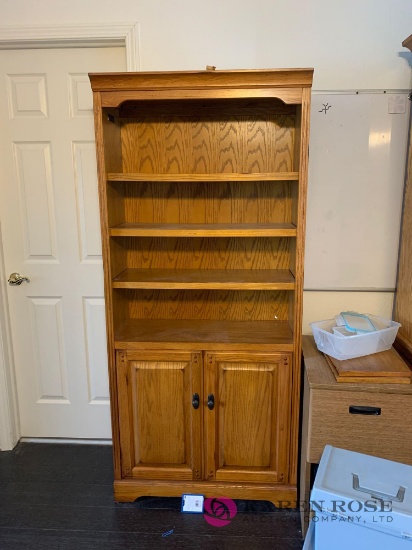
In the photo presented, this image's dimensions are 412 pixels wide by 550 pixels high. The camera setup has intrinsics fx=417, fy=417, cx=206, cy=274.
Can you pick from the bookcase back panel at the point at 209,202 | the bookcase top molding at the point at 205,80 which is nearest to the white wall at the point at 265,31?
the bookcase top molding at the point at 205,80

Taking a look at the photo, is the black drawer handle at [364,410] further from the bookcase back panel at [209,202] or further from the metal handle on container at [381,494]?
the bookcase back panel at [209,202]

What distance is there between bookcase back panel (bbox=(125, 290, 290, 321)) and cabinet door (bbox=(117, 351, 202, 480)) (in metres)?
0.34

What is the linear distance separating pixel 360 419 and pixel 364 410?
42 mm

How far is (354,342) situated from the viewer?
5.74ft

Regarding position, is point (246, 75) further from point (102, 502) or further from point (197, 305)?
point (102, 502)

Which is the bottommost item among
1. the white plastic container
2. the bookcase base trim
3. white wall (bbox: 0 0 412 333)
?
the bookcase base trim

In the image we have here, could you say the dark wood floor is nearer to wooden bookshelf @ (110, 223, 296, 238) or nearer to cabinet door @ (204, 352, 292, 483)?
cabinet door @ (204, 352, 292, 483)

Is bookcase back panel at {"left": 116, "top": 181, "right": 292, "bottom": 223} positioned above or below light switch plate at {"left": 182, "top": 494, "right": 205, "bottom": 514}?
above

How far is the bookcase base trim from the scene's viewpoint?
6.34ft

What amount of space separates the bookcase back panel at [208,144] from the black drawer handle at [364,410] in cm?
110

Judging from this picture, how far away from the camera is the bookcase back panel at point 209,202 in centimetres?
204

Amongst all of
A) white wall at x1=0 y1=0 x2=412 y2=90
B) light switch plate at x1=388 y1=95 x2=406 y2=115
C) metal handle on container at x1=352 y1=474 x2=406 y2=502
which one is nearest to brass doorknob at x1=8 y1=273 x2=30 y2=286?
white wall at x1=0 y1=0 x2=412 y2=90

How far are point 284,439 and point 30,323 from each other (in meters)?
1.52

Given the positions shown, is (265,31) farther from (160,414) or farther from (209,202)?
(160,414)
